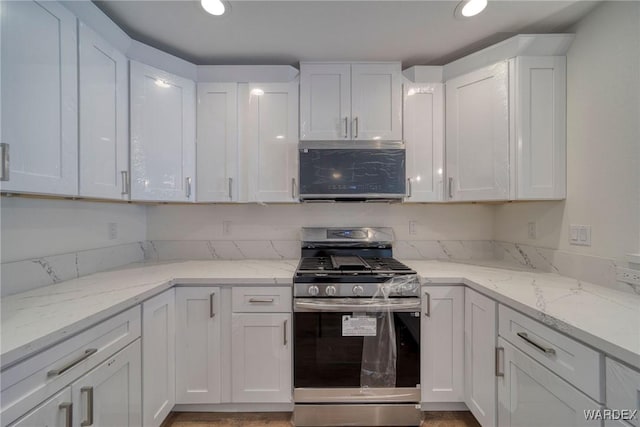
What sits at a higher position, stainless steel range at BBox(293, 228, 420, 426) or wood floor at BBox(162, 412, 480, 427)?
stainless steel range at BBox(293, 228, 420, 426)

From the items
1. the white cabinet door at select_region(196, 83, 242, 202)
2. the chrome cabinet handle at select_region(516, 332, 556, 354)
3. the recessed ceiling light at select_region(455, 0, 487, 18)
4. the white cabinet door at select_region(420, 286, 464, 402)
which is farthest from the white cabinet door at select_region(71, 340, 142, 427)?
the recessed ceiling light at select_region(455, 0, 487, 18)

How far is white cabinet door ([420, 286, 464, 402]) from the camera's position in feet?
5.05

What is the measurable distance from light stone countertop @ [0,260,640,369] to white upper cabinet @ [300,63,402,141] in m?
1.02

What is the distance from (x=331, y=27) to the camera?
1501 mm

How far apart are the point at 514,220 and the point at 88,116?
277cm

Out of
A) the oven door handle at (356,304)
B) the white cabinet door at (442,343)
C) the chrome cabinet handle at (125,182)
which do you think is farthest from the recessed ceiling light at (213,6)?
the white cabinet door at (442,343)

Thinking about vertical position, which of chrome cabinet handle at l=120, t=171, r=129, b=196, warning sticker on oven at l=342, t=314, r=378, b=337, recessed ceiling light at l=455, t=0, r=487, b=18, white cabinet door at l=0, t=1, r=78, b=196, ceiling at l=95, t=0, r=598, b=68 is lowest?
warning sticker on oven at l=342, t=314, r=378, b=337

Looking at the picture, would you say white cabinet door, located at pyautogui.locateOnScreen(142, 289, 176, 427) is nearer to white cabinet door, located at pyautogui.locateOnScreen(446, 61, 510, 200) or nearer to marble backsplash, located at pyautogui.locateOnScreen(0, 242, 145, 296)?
marble backsplash, located at pyautogui.locateOnScreen(0, 242, 145, 296)

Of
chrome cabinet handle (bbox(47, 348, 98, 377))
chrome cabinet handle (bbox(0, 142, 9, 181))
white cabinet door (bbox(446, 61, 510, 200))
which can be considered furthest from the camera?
white cabinet door (bbox(446, 61, 510, 200))

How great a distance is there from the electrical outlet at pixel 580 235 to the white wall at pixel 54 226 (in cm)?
293

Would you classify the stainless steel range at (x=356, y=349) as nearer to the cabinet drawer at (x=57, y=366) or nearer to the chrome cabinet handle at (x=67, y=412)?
the cabinet drawer at (x=57, y=366)

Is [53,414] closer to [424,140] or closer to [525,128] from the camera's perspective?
[424,140]

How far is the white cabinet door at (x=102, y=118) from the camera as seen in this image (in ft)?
4.10

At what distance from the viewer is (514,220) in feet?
6.29
